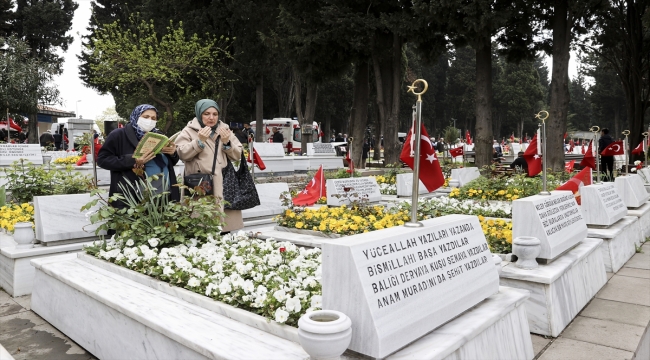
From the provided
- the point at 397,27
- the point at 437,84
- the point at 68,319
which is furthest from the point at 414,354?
the point at 437,84

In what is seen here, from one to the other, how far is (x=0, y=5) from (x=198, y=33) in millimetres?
15890

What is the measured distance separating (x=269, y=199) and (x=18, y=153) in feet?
36.5

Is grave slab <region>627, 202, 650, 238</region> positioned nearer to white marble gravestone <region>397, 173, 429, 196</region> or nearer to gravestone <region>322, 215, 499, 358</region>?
white marble gravestone <region>397, 173, 429, 196</region>

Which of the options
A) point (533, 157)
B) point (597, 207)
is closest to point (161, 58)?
point (533, 157)

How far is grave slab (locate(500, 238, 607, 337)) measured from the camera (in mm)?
3955

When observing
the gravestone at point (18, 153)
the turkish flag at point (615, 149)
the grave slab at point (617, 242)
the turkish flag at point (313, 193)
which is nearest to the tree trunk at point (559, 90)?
the turkish flag at point (615, 149)

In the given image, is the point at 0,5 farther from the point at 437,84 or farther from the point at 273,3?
the point at 437,84

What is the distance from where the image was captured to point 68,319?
12.8ft

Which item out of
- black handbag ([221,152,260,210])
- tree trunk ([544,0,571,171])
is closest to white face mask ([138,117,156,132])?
black handbag ([221,152,260,210])

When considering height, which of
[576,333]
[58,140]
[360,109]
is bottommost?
[576,333]

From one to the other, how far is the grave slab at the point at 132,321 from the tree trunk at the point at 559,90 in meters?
15.0

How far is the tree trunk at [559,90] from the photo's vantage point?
631 inches

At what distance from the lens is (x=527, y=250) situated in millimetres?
4148

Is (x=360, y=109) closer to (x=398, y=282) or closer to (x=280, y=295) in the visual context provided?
(x=280, y=295)
